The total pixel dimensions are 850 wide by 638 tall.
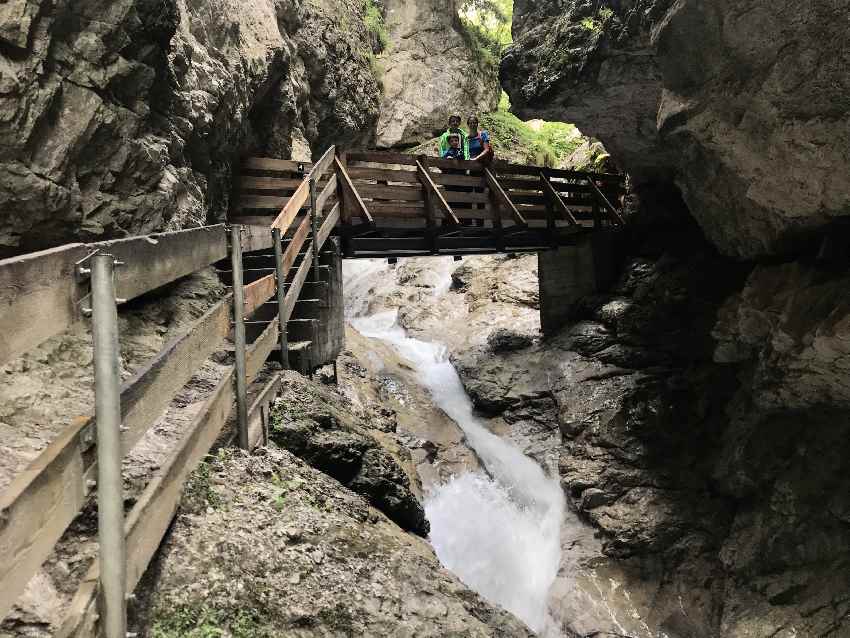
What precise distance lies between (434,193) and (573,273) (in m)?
5.10

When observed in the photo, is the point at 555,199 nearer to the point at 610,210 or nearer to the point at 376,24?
the point at 610,210

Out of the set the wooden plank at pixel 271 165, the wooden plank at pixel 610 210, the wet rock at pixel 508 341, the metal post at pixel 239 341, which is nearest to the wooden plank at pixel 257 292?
the metal post at pixel 239 341

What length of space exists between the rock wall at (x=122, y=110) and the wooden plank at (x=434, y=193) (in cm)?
295

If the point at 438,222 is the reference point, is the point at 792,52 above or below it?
above

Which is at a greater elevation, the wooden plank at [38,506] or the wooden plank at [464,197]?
the wooden plank at [464,197]

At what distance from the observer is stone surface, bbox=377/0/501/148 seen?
21531 mm

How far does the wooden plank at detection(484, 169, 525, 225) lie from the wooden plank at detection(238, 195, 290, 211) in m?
3.92

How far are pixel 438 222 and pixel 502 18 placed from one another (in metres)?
17.5

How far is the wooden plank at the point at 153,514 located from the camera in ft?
5.50

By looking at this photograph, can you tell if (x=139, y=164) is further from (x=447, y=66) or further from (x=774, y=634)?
(x=447, y=66)

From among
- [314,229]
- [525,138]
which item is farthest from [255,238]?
[525,138]

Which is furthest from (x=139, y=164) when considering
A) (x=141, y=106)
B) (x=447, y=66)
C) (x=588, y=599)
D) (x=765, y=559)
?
(x=447, y=66)

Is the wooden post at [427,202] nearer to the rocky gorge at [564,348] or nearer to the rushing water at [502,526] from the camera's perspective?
the rocky gorge at [564,348]

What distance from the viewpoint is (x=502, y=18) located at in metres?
24.1
